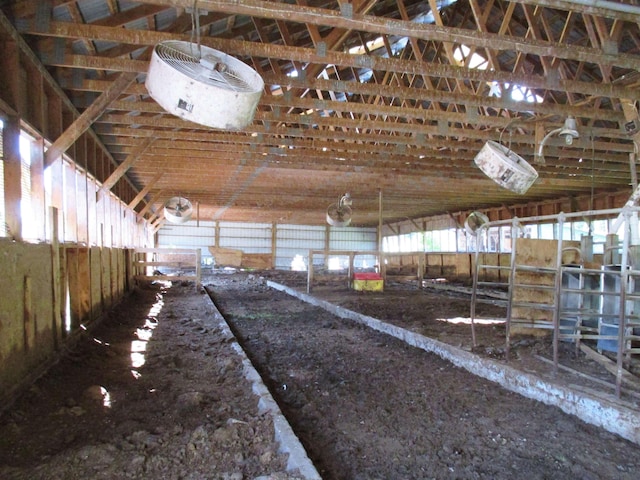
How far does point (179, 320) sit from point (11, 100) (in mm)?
5373

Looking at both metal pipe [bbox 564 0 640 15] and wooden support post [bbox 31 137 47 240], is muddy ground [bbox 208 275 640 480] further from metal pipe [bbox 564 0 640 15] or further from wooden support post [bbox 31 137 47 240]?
metal pipe [bbox 564 0 640 15]

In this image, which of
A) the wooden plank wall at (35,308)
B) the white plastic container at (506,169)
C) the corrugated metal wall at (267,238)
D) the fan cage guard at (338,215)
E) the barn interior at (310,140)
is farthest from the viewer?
the corrugated metal wall at (267,238)

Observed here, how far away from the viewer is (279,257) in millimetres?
33812

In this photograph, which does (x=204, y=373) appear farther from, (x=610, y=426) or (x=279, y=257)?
(x=279, y=257)

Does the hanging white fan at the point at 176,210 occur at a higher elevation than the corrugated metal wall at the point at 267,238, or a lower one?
higher

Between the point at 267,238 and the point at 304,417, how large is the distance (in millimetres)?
30252

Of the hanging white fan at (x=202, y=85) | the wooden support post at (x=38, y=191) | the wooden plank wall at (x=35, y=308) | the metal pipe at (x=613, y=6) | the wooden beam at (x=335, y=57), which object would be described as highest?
the metal pipe at (x=613, y=6)

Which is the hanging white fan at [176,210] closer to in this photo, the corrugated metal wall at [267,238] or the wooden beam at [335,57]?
the wooden beam at [335,57]

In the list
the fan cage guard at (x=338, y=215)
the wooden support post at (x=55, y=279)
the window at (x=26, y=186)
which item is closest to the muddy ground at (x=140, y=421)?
the wooden support post at (x=55, y=279)

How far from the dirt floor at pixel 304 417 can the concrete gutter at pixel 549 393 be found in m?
0.12

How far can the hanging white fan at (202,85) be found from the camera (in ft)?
11.9

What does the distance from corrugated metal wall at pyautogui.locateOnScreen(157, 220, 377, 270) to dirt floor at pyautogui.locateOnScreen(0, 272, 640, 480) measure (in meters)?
25.8

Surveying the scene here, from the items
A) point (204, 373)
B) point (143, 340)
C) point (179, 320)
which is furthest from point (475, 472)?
point (179, 320)

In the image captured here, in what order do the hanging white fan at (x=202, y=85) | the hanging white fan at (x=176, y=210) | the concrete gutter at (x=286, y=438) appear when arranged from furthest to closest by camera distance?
1. the hanging white fan at (x=176, y=210)
2. the hanging white fan at (x=202, y=85)
3. the concrete gutter at (x=286, y=438)
